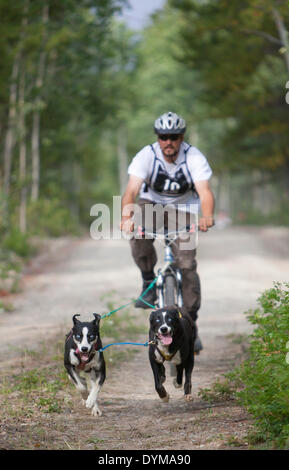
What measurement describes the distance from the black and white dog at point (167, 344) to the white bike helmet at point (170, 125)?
5.73 feet

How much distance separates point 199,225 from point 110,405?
5.91 feet

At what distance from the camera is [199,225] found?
686 centimetres

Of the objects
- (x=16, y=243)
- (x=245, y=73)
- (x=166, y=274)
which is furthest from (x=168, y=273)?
(x=245, y=73)

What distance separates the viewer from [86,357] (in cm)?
580

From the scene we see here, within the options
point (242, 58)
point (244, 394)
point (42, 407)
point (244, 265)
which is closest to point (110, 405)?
point (42, 407)

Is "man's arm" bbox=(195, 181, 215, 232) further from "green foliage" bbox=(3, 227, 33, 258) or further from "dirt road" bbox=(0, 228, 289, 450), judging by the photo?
"green foliage" bbox=(3, 227, 33, 258)

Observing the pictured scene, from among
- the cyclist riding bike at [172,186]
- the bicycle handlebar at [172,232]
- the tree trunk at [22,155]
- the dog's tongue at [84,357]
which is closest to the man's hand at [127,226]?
the cyclist riding bike at [172,186]

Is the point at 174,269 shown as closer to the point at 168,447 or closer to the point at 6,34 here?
the point at 168,447

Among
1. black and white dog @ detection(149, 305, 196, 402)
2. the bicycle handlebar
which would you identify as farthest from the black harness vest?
black and white dog @ detection(149, 305, 196, 402)

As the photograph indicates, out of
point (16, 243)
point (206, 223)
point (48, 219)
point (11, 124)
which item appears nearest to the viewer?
point (206, 223)

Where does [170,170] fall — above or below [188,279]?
above

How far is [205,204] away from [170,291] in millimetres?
988

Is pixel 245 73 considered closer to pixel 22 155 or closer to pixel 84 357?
pixel 22 155

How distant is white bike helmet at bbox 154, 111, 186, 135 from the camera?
6.88 meters
